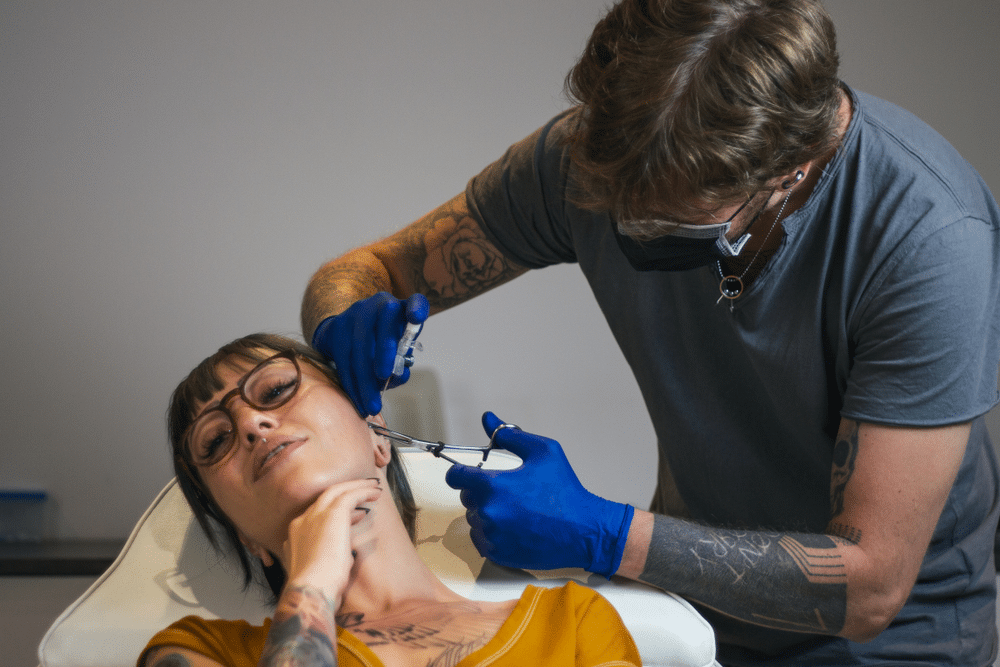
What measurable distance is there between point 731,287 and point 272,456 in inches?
33.4

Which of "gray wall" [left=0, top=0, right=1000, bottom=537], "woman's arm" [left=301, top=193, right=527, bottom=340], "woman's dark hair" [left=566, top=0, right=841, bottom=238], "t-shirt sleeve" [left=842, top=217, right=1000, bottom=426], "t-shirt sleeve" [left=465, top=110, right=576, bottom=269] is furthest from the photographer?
"gray wall" [left=0, top=0, right=1000, bottom=537]

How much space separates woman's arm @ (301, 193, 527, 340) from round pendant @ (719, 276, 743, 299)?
51cm

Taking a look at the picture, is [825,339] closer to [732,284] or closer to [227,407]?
[732,284]

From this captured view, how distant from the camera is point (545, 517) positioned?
1.19 meters

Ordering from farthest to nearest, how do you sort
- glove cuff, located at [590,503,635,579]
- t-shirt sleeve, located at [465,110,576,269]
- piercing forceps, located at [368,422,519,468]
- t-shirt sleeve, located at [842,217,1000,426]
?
t-shirt sleeve, located at [465,110,576,269]
piercing forceps, located at [368,422,519,468]
glove cuff, located at [590,503,635,579]
t-shirt sleeve, located at [842,217,1000,426]

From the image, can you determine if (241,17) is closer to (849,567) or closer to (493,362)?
(493,362)

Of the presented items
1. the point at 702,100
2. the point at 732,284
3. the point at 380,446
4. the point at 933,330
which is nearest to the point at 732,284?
the point at 732,284

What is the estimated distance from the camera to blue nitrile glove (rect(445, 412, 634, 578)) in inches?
47.0

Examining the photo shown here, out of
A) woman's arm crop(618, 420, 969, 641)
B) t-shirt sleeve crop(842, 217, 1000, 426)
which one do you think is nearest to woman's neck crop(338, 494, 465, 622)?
woman's arm crop(618, 420, 969, 641)

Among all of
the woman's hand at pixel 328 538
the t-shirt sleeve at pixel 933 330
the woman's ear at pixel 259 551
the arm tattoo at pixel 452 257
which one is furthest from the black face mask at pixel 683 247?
the woman's ear at pixel 259 551

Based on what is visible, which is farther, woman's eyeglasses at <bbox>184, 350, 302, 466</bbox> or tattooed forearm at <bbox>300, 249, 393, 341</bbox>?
tattooed forearm at <bbox>300, 249, 393, 341</bbox>

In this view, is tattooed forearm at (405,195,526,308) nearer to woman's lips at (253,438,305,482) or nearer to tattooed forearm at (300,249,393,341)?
tattooed forearm at (300,249,393,341)

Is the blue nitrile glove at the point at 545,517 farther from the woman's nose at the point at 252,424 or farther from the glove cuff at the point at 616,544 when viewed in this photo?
the woman's nose at the point at 252,424

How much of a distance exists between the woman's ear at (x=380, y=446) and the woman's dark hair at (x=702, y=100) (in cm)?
67
